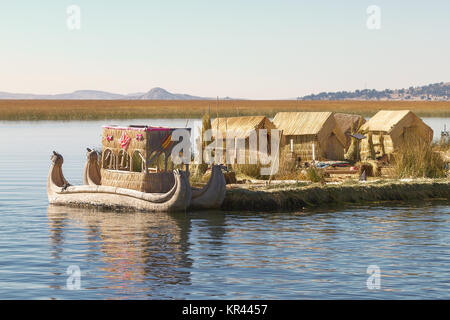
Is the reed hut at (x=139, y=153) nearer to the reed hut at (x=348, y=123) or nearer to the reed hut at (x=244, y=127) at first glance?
the reed hut at (x=244, y=127)

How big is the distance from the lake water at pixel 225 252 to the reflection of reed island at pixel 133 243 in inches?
1.0

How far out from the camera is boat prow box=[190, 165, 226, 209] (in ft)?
76.7

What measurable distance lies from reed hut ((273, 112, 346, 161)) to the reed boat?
10.1 metres

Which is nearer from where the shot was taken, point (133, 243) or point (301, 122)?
point (133, 243)

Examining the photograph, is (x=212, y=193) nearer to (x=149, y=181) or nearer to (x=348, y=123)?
(x=149, y=181)

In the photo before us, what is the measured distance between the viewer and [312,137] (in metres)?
33.8

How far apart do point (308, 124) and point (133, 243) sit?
16.9 m

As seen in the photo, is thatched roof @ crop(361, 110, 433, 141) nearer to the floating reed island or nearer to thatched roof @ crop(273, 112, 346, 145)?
thatched roof @ crop(273, 112, 346, 145)

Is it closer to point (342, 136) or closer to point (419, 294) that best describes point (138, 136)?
point (419, 294)

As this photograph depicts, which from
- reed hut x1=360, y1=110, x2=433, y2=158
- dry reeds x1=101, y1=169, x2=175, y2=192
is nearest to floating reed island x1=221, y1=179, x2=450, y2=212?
dry reeds x1=101, y1=169, x2=175, y2=192

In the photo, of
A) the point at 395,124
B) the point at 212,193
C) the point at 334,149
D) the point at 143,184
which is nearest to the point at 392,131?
the point at 395,124

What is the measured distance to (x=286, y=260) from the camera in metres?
16.9

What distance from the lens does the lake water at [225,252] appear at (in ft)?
47.2

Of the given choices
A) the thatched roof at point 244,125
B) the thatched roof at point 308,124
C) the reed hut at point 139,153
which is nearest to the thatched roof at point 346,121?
the thatched roof at point 308,124
